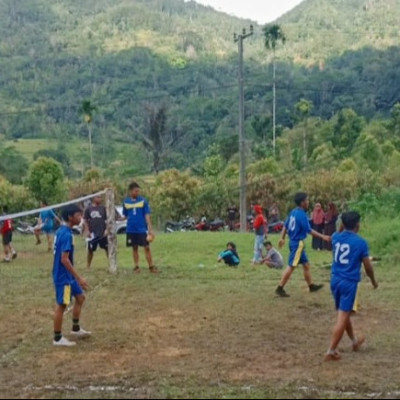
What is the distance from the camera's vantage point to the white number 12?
7.60 m

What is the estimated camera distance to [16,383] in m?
6.77

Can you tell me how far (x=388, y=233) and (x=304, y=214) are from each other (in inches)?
299

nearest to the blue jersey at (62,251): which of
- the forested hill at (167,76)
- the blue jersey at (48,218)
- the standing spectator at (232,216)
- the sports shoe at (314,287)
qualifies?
the sports shoe at (314,287)

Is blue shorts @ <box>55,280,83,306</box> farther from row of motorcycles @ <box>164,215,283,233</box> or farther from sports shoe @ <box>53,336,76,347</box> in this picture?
row of motorcycles @ <box>164,215,283,233</box>

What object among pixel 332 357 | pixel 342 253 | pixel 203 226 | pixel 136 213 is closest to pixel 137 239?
pixel 136 213

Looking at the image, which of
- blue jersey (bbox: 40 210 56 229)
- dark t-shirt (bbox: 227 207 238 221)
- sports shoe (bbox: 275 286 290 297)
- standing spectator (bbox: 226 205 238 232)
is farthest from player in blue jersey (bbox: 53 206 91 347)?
dark t-shirt (bbox: 227 207 238 221)

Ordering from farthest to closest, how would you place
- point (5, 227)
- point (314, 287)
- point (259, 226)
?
point (5, 227) < point (259, 226) < point (314, 287)

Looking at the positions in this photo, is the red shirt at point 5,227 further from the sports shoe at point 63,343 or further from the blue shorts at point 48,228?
the sports shoe at point 63,343

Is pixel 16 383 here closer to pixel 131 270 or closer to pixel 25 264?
pixel 131 270

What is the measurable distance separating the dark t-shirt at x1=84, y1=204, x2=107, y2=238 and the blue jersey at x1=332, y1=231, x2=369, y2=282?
764 centimetres

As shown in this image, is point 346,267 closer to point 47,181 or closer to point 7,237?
point 7,237

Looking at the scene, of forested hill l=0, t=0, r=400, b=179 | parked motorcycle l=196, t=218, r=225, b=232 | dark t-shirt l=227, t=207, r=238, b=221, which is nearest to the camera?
parked motorcycle l=196, t=218, r=225, b=232

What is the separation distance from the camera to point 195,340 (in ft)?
28.4

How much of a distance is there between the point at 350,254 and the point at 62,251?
321 cm
